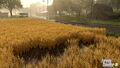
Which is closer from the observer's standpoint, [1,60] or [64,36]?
[1,60]

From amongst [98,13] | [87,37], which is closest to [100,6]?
[98,13]

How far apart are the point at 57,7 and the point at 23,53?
57710mm

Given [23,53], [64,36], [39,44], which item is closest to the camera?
[23,53]

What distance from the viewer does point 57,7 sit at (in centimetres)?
6762

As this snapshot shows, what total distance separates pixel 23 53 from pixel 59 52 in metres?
1.77

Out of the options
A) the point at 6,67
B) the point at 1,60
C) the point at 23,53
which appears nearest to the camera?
the point at 6,67

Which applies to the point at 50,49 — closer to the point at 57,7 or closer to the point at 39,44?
the point at 39,44

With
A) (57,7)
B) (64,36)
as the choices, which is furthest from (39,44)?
(57,7)

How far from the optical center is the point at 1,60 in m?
7.18

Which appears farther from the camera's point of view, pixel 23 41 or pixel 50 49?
pixel 50 49

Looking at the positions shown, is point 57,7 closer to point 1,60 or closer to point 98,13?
point 98,13

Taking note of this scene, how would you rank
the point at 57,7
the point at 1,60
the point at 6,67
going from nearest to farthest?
the point at 6,67, the point at 1,60, the point at 57,7

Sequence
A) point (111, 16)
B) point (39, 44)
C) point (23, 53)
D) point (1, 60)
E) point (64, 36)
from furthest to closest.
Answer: point (111, 16) → point (64, 36) → point (39, 44) → point (23, 53) → point (1, 60)

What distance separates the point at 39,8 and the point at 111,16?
137473mm
